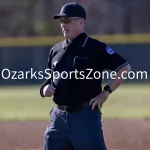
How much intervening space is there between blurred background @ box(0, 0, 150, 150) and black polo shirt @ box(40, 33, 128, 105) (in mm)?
2798

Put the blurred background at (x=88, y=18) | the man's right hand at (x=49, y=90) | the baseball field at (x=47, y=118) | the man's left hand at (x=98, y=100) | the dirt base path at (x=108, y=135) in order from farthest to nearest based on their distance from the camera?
the blurred background at (x=88, y=18) → the baseball field at (x=47, y=118) → the dirt base path at (x=108, y=135) → the man's right hand at (x=49, y=90) → the man's left hand at (x=98, y=100)

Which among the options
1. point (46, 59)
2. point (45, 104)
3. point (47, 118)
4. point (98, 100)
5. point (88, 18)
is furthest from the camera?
point (88, 18)

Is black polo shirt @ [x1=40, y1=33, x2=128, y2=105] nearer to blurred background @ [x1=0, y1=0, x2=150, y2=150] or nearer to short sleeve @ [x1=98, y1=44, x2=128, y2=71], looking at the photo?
short sleeve @ [x1=98, y1=44, x2=128, y2=71]

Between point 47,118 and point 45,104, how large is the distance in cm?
152

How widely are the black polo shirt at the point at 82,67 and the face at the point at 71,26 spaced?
0.04m

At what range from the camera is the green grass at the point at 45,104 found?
9.52m

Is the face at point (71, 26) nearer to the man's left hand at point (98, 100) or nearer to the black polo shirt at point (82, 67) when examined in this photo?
the black polo shirt at point (82, 67)

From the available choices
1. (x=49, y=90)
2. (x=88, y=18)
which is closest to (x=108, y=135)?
(x=49, y=90)

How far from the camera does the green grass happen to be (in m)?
9.52

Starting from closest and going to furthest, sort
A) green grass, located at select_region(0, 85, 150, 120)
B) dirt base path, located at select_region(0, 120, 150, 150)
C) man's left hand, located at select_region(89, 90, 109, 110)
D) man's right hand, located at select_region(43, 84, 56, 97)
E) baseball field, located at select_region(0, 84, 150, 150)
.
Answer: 1. man's left hand, located at select_region(89, 90, 109, 110)
2. man's right hand, located at select_region(43, 84, 56, 97)
3. dirt base path, located at select_region(0, 120, 150, 150)
4. baseball field, located at select_region(0, 84, 150, 150)
5. green grass, located at select_region(0, 85, 150, 120)

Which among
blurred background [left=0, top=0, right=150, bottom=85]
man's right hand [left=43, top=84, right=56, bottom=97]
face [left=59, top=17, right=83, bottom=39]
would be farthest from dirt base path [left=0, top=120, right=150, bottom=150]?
blurred background [left=0, top=0, right=150, bottom=85]

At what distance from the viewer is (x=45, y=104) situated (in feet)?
34.8

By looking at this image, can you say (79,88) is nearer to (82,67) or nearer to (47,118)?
(82,67)

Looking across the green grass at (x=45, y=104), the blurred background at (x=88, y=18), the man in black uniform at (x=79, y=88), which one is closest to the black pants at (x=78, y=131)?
the man in black uniform at (x=79, y=88)
